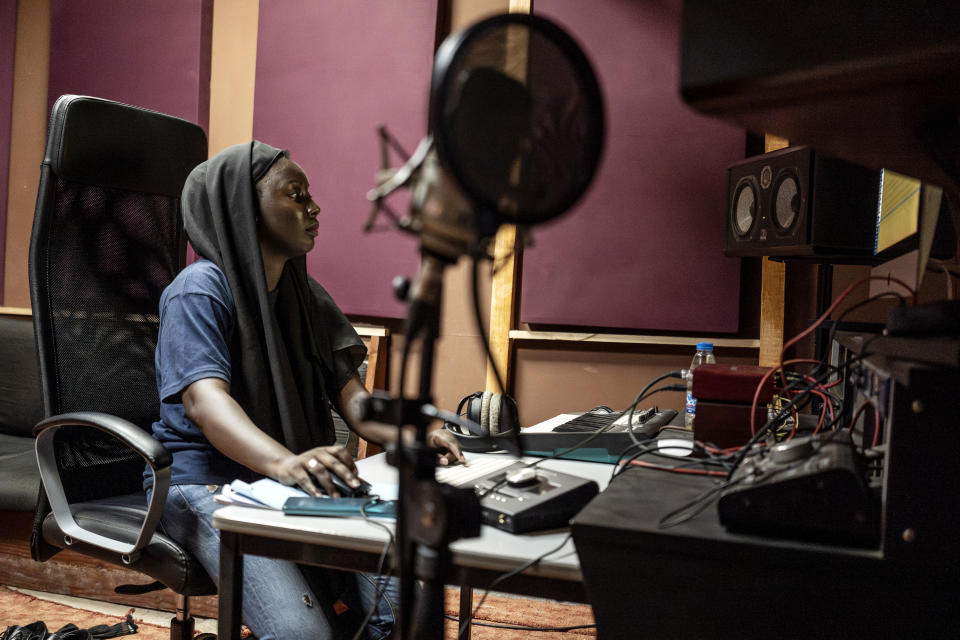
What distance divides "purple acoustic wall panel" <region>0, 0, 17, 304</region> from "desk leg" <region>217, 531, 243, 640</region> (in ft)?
9.83

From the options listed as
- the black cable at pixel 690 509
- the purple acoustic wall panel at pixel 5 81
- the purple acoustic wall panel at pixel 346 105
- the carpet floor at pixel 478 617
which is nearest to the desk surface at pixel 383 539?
the black cable at pixel 690 509

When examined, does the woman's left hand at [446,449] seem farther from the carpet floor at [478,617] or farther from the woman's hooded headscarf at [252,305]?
the carpet floor at [478,617]

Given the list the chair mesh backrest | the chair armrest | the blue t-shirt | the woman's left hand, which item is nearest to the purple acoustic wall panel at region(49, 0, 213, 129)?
the chair mesh backrest

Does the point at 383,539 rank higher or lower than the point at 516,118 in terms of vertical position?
lower

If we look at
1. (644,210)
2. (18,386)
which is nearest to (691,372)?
(644,210)

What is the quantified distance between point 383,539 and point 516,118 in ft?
1.96

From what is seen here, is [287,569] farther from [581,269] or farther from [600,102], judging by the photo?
[581,269]

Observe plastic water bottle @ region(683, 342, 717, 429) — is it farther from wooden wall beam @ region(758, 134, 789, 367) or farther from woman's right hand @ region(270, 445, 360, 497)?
woman's right hand @ region(270, 445, 360, 497)

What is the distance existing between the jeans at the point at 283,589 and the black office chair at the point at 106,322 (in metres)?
0.06

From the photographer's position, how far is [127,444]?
157 cm

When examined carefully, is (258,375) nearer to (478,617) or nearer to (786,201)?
(478,617)

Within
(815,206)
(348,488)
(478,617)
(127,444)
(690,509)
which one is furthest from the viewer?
(478,617)

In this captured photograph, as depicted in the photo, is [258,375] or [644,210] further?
[644,210]

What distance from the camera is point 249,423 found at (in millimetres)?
1439
